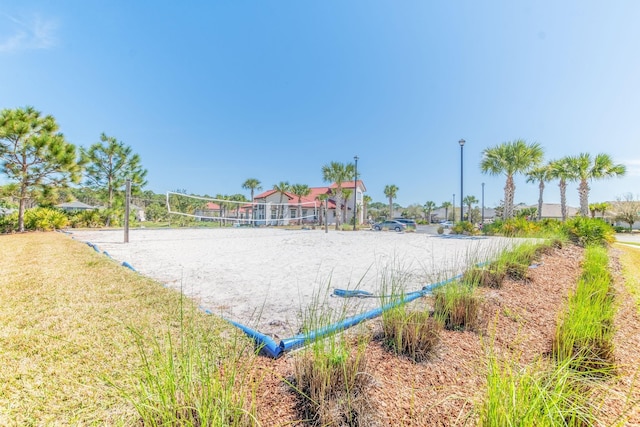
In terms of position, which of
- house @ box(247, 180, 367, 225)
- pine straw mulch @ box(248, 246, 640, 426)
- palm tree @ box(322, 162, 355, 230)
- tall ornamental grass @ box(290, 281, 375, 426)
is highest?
palm tree @ box(322, 162, 355, 230)

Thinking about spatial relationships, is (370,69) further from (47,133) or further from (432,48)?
(47,133)

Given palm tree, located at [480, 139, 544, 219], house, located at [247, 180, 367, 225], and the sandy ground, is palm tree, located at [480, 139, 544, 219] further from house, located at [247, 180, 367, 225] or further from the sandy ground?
house, located at [247, 180, 367, 225]

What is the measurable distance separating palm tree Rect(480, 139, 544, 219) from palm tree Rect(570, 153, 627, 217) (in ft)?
9.76

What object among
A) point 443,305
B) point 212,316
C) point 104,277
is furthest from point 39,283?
point 443,305

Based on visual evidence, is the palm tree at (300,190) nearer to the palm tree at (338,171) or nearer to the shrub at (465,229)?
the palm tree at (338,171)

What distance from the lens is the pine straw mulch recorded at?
149 centimetres

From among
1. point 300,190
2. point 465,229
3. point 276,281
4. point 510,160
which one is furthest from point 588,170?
point 300,190

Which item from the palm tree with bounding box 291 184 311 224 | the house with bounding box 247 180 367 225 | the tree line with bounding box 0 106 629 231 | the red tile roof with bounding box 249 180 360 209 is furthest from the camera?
the red tile roof with bounding box 249 180 360 209

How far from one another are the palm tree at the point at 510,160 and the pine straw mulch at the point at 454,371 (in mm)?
17281

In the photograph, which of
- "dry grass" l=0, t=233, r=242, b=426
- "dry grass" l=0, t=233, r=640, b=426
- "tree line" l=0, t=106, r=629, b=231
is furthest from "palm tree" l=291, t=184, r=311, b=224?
"dry grass" l=0, t=233, r=640, b=426

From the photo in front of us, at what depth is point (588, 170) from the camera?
18188 millimetres

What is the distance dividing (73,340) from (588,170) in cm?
2614

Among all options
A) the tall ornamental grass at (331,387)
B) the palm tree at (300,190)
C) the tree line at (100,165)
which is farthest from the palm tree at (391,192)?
the tall ornamental grass at (331,387)

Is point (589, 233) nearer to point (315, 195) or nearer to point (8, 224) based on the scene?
point (8, 224)
